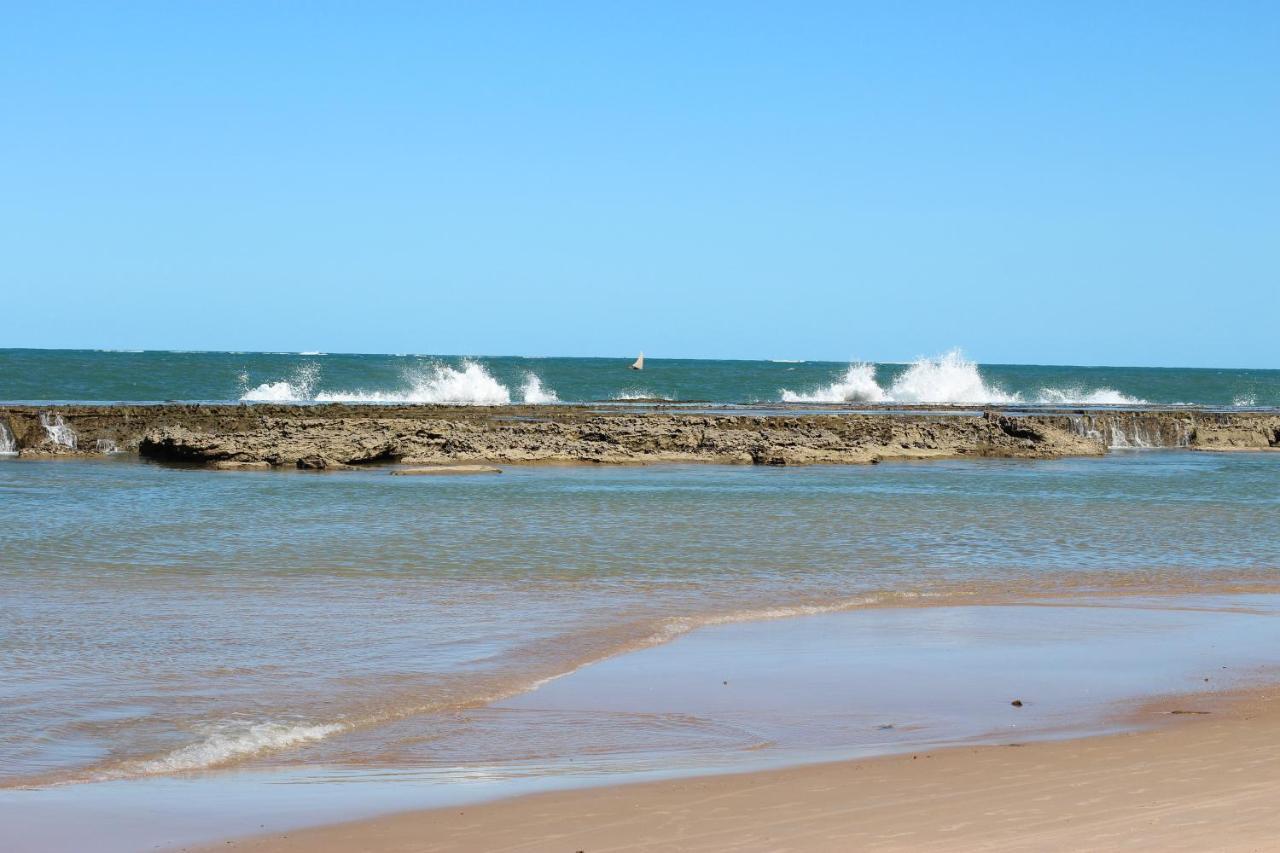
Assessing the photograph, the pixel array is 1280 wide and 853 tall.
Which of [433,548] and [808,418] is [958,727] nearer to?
[433,548]

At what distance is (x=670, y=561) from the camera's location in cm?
1374

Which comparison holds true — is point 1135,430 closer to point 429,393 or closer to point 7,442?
point 7,442

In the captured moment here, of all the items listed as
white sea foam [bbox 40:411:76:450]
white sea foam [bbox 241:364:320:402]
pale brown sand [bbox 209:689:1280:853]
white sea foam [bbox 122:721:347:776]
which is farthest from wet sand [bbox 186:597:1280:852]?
white sea foam [bbox 241:364:320:402]

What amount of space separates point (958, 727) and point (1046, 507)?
13696 mm

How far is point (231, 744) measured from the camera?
6625 millimetres

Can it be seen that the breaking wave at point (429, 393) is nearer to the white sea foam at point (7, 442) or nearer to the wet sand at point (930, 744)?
the white sea foam at point (7, 442)

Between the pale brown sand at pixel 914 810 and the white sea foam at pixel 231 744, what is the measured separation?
135 cm

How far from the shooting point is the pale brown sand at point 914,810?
200 inches

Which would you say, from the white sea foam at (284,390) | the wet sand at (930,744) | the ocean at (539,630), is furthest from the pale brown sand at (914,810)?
the white sea foam at (284,390)

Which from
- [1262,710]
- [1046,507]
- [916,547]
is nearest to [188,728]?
[1262,710]

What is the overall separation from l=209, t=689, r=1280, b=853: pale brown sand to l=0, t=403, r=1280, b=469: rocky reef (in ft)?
64.0

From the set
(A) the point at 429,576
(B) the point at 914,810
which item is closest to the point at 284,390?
(A) the point at 429,576

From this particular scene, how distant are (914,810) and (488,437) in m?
22.3

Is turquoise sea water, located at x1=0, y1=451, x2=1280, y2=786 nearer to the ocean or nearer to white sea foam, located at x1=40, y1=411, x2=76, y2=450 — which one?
the ocean
